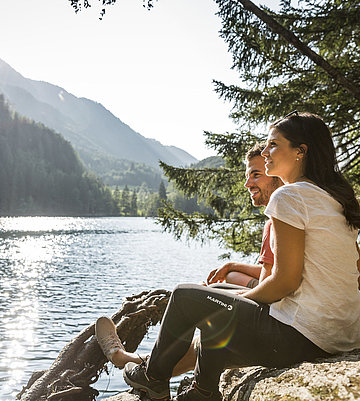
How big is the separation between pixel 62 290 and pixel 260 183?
16.0 metres

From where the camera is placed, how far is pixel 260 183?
11.6ft

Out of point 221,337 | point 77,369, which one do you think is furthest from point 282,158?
point 77,369

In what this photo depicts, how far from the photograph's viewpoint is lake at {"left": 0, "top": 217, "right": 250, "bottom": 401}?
339 inches

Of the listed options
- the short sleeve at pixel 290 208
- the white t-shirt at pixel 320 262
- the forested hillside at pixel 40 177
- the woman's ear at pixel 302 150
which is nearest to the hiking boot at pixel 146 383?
the white t-shirt at pixel 320 262

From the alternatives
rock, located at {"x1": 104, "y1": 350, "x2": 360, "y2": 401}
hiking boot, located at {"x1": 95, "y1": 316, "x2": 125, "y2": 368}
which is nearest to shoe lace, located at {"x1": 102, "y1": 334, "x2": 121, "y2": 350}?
hiking boot, located at {"x1": 95, "y1": 316, "x2": 125, "y2": 368}

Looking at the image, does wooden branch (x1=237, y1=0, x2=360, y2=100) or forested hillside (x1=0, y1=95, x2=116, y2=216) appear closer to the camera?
wooden branch (x1=237, y1=0, x2=360, y2=100)

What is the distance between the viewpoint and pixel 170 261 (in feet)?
102

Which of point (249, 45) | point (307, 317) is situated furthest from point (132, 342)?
point (249, 45)

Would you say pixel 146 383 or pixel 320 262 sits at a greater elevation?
pixel 320 262

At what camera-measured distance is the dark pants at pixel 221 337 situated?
2242mm

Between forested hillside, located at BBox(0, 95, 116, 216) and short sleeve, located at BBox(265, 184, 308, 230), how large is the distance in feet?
395

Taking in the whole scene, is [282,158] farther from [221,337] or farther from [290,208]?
[221,337]

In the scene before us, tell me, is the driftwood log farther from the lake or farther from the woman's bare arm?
the woman's bare arm

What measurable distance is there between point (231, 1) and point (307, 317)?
526 centimetres
